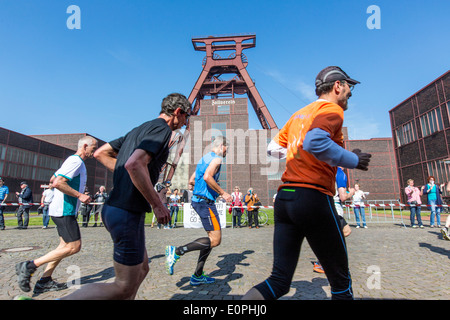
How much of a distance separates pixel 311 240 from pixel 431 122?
29391mm

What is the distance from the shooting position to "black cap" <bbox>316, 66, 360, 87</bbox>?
2.07 m

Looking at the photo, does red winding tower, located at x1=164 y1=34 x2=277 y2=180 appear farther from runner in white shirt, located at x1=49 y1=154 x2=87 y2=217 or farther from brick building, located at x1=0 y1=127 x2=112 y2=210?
runner in white shirt, located at x1=49 y1=154 x2=87 y2=217

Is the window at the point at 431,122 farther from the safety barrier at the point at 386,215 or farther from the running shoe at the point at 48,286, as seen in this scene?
the running shoe at the point at 48,286

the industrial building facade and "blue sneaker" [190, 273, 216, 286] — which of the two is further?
the industrial building facade

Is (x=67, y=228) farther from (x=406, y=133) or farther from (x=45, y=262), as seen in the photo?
(x=406, y=133)

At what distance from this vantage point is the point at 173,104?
2254 millimetres

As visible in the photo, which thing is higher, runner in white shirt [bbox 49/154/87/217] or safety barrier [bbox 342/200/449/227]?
runner in white shirt [bbox 49/154/87/217]

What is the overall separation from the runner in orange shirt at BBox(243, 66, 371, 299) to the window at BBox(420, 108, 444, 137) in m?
27.9

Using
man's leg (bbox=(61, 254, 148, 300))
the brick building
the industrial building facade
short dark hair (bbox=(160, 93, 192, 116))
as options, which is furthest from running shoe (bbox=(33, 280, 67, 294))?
the brick building

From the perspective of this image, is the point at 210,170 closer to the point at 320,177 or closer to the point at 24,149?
the point at 320,177

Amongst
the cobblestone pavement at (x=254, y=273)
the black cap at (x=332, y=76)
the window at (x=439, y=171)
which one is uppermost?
the window at (x=439, y=171)

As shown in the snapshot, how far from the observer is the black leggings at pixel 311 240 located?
1.68 m

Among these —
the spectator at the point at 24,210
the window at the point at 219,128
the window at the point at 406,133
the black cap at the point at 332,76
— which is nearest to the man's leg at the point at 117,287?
the black cap at the point at 332,76
